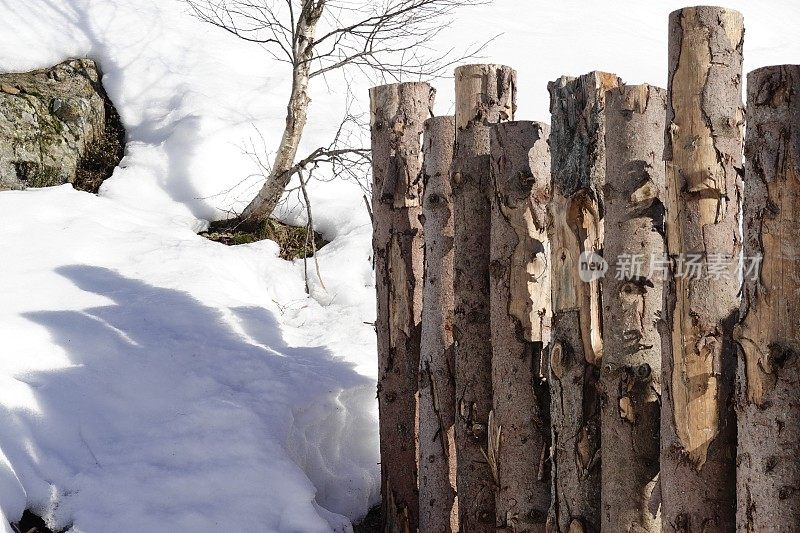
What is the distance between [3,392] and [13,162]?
12.2ft

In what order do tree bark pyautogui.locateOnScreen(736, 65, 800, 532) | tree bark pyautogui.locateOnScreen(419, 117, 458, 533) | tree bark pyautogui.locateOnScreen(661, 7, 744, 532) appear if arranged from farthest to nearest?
tree bark pyautogui.locateOnScreen(419, 117, 458, 533) → tree bark pyautogui.locateOnScreen(661, 7, 744, 532) → tree bark pyautogui.locateOnScreen(736, 65, 800, 532)

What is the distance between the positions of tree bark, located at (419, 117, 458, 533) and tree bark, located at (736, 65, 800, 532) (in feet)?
4.13

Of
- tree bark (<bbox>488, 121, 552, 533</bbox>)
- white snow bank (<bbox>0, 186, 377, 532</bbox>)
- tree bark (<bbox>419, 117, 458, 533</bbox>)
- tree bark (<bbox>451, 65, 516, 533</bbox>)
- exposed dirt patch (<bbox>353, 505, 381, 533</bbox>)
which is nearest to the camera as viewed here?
tree bark (<bbox>488, 121, 552, 533</bbox>)

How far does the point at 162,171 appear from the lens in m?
6.96

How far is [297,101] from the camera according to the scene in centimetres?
612

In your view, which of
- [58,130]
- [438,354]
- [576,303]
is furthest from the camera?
[58,130]

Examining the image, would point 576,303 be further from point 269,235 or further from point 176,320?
point 269,235

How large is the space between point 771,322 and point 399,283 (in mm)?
1705

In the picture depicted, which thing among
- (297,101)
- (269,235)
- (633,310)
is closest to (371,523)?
(633,310)

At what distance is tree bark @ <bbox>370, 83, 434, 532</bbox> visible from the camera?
3311 millimetres

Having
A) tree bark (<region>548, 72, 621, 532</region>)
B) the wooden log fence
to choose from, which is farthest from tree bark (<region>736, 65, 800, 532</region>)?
tree bark (<region>548, 72, 621, 532</region>)

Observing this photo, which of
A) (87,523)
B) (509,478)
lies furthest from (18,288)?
(509,478)

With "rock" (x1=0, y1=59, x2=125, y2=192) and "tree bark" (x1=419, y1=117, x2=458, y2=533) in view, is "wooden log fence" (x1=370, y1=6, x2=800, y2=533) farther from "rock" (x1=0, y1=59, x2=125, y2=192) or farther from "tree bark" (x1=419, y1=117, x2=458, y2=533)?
"rock" (x1=0, y1=59, x2=125, y2=192)

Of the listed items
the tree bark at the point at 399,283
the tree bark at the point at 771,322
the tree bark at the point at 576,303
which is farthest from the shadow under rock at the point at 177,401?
the tree bark at the point at 771,322
